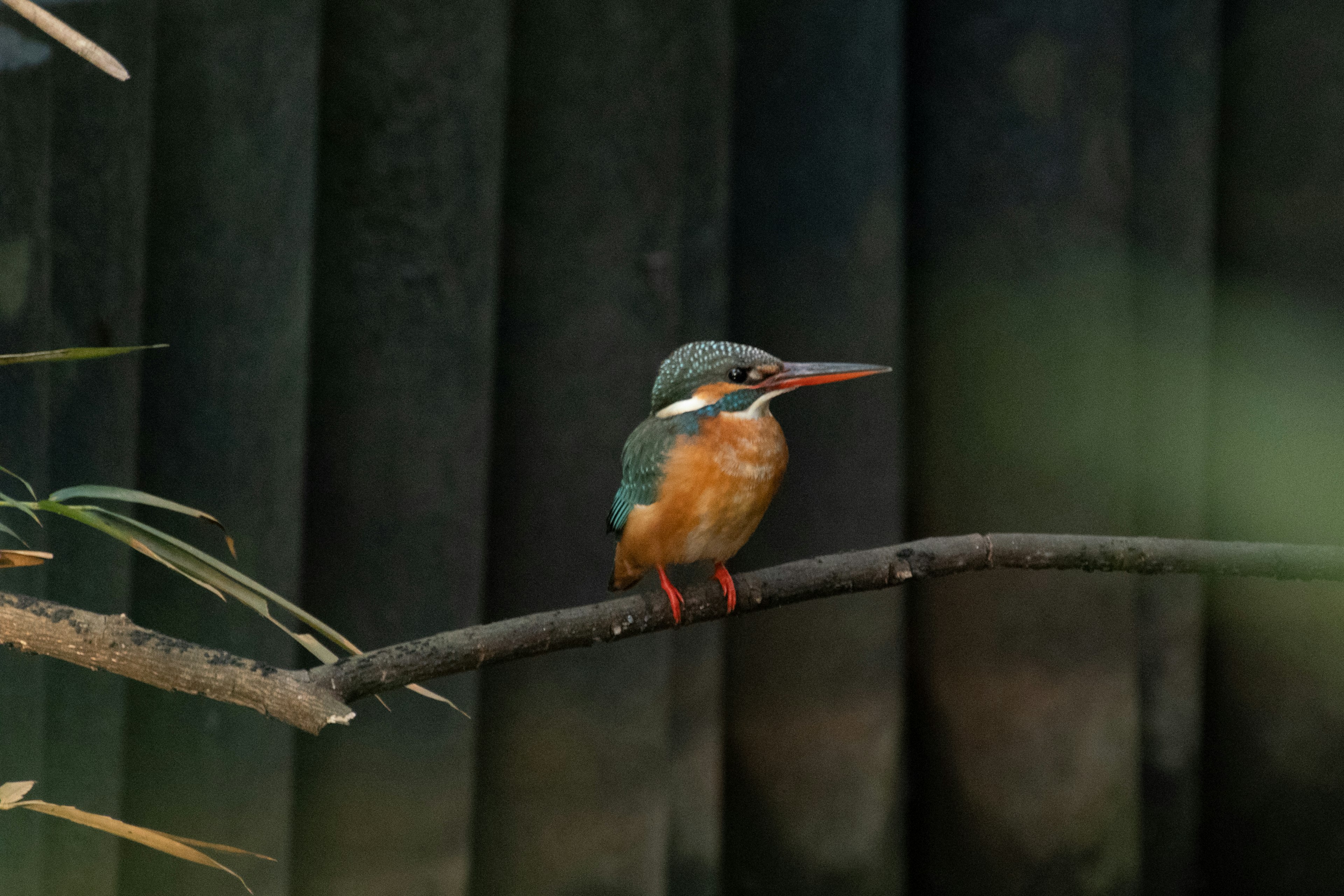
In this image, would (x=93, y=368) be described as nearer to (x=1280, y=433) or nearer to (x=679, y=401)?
(x=679, y=401)

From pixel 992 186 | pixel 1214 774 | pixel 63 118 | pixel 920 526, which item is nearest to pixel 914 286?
pixel 992 186

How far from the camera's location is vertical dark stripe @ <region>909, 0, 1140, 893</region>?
1.64 meters

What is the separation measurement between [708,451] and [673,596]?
12 cm

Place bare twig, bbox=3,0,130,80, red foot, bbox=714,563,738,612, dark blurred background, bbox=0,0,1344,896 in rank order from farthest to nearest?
dark blurred background, bbox=0,0,1344,896
red foot, bbox=714,563,738,612
bare twig, bbox=3,0,130,80

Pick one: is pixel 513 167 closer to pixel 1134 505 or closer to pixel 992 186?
pixel 992 186

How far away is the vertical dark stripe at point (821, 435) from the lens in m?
1.57

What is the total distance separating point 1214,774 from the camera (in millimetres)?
1873

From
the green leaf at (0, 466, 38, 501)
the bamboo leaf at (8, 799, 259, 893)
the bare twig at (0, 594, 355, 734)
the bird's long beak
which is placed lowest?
the bamboo leaf at (8, 799, 259, 893)

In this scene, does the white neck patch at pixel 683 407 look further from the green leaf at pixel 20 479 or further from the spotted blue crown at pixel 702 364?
the green leaf at pixel 20 479

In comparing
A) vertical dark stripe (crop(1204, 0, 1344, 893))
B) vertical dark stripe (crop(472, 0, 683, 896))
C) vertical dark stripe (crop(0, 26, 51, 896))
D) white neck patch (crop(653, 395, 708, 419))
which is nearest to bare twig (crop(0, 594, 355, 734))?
white neck patch (crop(653, 395, 708, 419))

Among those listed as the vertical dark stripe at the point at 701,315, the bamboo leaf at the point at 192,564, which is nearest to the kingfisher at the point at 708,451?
the bamboo leaf at the point at 192,564

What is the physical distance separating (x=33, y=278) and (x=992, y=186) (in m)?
1.22

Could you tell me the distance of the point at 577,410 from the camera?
1471mm

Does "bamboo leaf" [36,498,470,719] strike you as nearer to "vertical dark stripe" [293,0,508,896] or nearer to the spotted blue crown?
the spotted blue crown
